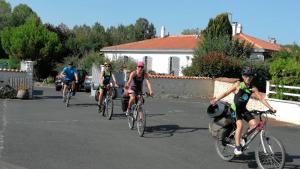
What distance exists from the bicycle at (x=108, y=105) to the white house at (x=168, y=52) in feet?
85.3

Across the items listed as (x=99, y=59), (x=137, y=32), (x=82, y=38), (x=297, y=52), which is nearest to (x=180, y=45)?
(x=99, y=59)

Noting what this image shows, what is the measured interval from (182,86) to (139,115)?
18.9 m

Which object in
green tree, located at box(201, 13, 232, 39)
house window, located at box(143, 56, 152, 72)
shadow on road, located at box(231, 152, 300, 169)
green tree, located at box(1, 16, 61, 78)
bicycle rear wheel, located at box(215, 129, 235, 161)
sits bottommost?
shadow on road, located at box(231, 152, 300, 169)

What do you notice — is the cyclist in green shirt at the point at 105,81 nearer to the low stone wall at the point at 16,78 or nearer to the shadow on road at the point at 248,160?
the shadow on road at the point at 248,160

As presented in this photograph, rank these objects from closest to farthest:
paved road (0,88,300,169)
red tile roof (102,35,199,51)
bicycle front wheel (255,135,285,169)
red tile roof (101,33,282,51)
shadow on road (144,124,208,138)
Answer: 1. bicycle front wheel (255,135,285,169)
2. paved road (0,88,300,169)
3. shadow on road (144,124,208,138)
4. red tile roof (101,33,282,51)
5. red tile roof (102,35,199,51)

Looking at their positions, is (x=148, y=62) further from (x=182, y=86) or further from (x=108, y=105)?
(x=108, y=105)

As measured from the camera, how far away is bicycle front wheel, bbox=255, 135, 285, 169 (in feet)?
27.0

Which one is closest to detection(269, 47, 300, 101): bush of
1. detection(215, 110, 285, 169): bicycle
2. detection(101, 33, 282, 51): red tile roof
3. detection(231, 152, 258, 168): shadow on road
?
detection(231, 152, 258, 168): shadow on road

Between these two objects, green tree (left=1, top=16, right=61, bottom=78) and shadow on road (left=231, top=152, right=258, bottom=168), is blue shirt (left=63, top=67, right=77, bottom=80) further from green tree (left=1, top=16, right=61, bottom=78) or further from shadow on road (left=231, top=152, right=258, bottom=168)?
green tree (left=1, top=16, right=61, bottom=78)

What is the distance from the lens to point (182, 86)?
3116 cm

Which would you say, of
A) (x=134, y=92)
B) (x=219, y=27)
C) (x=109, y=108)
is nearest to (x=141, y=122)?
(x=134, y=92)

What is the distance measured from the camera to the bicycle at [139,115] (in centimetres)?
1202

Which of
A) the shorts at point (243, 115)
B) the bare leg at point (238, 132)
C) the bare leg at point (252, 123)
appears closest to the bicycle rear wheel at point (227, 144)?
the bare leg at point (238, 132)

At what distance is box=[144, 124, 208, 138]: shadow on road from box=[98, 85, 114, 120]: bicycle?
76.8 inches
